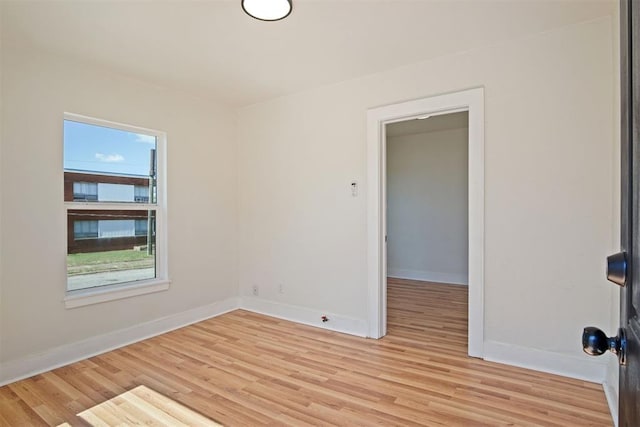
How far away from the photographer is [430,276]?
6094 millimetres

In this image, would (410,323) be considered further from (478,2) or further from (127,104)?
(127,104)

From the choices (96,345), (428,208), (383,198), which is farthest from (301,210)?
(428,208)

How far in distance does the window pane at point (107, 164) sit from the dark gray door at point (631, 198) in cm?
361

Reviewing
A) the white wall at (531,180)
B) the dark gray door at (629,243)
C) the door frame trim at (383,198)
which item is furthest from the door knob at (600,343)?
the door frame trim at (383,198)

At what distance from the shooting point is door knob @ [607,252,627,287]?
629mm

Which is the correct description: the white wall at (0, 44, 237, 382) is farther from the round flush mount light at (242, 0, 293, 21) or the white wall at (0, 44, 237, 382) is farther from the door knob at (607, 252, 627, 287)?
the door knob at (607, 252, 627, 287)

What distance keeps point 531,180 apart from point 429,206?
138 inches

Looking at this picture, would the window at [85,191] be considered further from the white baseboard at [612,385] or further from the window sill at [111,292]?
the white baseboard at [612,385]

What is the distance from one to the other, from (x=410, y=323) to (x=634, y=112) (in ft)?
11.6

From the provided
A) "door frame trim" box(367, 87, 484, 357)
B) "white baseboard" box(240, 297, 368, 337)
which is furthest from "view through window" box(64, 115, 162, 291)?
"door frame trim" box(367, 87, 484, 357)

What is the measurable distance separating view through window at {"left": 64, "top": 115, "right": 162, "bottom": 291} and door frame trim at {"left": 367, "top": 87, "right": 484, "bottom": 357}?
226cm

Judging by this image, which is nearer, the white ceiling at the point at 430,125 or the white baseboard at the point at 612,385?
the white baseboard at the point at 612,385

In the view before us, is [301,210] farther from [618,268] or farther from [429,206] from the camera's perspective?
[618,268]

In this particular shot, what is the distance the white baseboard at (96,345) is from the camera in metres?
2.61
